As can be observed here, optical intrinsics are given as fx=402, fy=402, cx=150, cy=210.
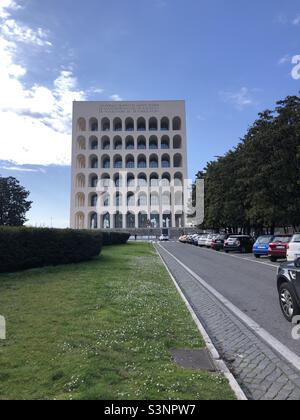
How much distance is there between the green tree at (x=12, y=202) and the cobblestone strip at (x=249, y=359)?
5009cm

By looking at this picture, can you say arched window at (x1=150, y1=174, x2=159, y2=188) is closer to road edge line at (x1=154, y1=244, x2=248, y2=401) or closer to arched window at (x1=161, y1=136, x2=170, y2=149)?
arched window at (x1=161, y1=136, x2=170, y2=149)

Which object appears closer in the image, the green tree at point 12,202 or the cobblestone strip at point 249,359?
the cobblestone strip at point 249,359

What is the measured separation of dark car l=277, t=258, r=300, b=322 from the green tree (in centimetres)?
5043

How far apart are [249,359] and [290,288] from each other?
2.60m

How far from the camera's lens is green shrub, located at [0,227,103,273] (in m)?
13.2

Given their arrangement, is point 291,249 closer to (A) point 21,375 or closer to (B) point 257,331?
(B) point 257,331

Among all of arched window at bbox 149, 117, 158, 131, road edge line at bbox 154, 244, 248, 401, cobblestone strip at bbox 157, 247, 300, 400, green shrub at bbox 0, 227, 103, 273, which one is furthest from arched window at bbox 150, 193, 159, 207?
road edge line at bbox 154, 244, 248, 401

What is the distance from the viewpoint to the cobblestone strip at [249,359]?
4.38 meters

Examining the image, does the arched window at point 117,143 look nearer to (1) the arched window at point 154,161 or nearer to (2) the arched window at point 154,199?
(1) the arched window at point 154,161

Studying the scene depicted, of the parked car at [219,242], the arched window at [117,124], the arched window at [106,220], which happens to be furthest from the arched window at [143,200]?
the parked car at [219,242]

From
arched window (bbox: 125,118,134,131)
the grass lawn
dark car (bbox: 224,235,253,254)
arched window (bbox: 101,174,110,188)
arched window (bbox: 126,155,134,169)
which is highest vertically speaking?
arched window (bbox: 125,118,134,131)

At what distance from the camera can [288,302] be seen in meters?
7.90

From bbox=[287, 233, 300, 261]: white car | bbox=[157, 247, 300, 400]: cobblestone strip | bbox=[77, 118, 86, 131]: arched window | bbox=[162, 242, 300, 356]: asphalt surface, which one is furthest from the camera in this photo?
bbox=[77, 118, 86, 131]: arched window
